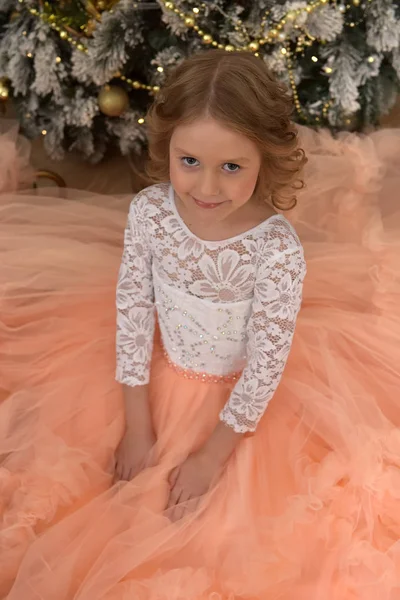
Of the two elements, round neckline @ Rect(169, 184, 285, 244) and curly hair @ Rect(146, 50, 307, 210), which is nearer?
curly hair @ Rect(146, 50, 307, 210)

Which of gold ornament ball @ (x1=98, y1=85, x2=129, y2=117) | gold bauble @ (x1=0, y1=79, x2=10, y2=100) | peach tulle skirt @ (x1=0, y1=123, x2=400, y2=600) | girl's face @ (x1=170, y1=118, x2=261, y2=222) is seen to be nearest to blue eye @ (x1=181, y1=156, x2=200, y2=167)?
girl's face @ (x1=170, y1=118, x2=261, y2=222)

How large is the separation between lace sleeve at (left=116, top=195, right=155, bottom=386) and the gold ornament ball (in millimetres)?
645

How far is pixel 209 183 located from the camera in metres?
0.72

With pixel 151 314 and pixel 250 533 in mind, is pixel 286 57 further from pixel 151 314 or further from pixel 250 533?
pixel 250 533

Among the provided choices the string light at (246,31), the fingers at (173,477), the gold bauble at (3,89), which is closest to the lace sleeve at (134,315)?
the fingers at (173,477)

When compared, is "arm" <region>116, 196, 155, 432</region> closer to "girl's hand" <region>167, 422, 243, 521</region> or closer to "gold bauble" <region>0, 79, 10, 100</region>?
"girl's hand" <region>167, 422, 243, 521</region>

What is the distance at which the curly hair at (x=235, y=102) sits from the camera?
0.69m

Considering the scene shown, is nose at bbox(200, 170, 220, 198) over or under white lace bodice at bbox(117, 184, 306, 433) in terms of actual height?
over

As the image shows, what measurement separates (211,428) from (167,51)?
0.88 m

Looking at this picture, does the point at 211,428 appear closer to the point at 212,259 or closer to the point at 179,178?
the point at 212,259

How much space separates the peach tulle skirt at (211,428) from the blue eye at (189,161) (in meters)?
0.41

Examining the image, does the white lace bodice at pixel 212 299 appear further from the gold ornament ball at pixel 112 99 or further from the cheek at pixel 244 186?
the gold ornament ball at pixel 112 99

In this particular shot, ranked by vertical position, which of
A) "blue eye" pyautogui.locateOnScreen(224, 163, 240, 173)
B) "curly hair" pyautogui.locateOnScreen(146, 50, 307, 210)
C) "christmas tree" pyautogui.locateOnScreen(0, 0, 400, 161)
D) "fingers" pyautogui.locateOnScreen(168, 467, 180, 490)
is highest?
"christmas tree" pyautogui.locateOnScreen(0, 0, 400, 161)

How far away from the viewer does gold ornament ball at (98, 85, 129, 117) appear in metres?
1.44
